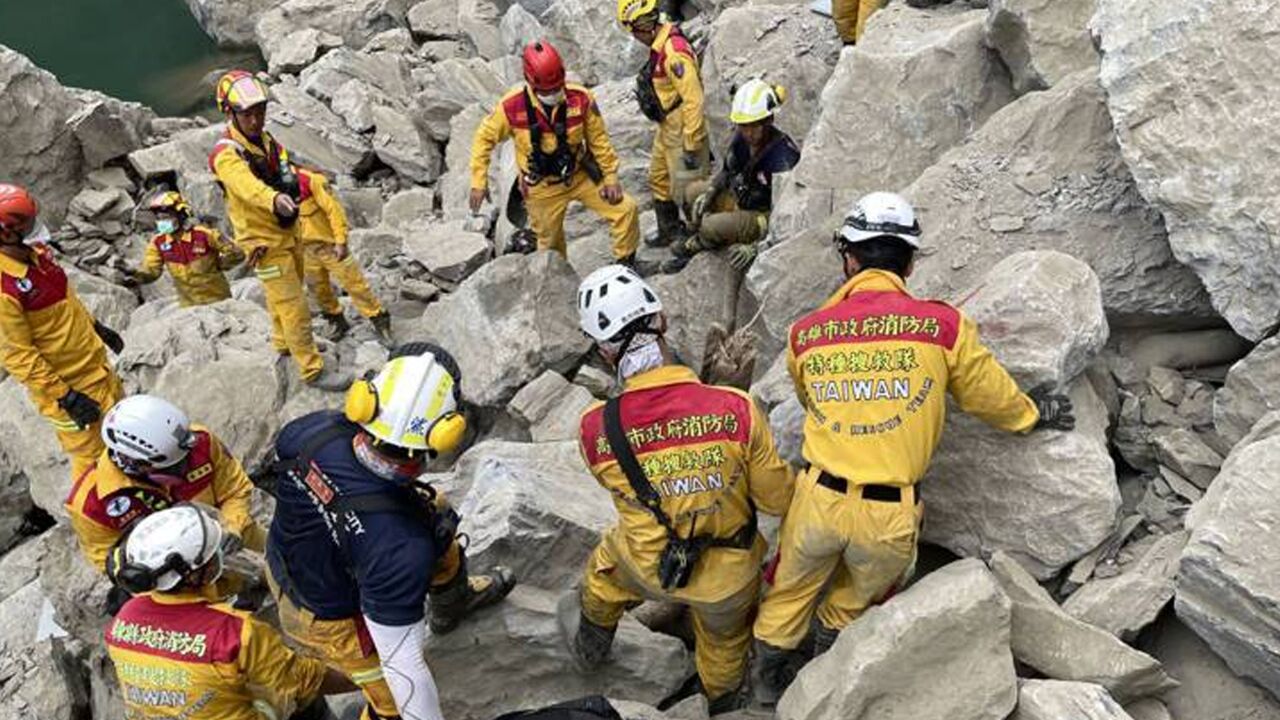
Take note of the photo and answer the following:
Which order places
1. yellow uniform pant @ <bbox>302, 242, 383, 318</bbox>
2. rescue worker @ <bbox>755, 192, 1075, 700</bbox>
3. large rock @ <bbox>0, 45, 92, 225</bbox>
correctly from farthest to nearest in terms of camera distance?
large rock @ <bbox>0, 45, 92, 225</bbox>, yellow uniform pant @ <bbox>302, 242, 383, 318</bbox>, rescue worker @ <bbox>755, 192, 1075, 700</bbox>

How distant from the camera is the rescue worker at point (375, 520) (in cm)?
448

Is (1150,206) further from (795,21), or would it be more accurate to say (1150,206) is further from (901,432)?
(795,21)

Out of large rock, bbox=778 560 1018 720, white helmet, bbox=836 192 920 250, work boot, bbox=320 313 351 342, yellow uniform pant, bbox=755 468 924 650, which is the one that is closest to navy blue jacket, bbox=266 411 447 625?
yellow uniform pant, bbox=755 468 924 650

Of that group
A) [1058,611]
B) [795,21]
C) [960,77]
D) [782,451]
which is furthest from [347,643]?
[795,21]

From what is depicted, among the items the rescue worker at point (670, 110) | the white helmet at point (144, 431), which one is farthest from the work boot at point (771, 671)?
the rescue worker at point (670, 110)

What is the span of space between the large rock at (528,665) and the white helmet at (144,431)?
201 cm

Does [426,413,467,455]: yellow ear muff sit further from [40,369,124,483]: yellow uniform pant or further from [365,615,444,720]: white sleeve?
[40,369,124,483]: yellow uniform pant

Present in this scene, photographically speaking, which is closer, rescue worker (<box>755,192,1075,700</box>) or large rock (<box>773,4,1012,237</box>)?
rescue worker (<box>755,192,1075,700</box>)

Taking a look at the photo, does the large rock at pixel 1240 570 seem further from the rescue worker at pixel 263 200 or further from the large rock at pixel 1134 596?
the rescue worker at pixel 263 200

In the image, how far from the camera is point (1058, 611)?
459 centimetres

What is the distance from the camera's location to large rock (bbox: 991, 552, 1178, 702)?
4375 mm

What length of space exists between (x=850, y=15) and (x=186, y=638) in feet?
27.2

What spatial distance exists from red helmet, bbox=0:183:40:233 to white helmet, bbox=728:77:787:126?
5567mm

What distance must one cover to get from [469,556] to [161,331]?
5.75m
